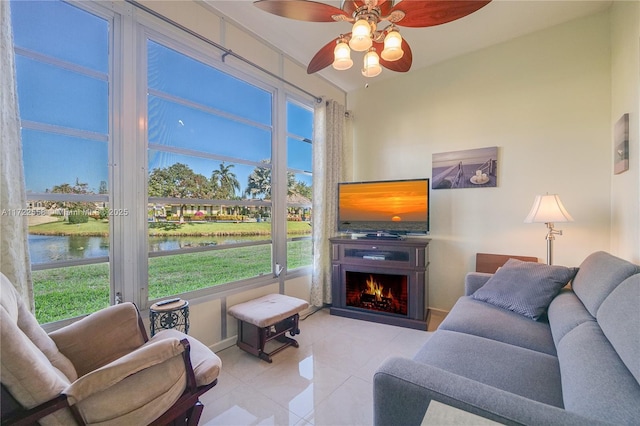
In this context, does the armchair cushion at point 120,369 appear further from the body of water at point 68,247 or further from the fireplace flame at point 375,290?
the fireplace flame at point 375,290

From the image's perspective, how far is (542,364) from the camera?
4.14 ft

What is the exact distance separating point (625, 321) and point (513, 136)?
2.40m

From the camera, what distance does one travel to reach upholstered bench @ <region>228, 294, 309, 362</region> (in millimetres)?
2182

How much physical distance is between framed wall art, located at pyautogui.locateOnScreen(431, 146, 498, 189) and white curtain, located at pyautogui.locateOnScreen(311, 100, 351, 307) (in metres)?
1.25

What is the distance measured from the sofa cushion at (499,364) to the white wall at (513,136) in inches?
53.5

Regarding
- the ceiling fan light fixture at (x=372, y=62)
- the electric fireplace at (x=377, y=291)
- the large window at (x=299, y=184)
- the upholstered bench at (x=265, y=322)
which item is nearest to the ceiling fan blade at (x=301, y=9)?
the ceiling fan light fixture at (x=372, y=62)

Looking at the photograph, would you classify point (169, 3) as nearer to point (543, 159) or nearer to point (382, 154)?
point (382, 154)

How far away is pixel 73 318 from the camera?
66.0 inches

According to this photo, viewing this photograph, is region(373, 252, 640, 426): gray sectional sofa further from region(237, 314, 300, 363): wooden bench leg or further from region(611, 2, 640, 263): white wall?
region(237, 314, 300, 363): wooden bench leg

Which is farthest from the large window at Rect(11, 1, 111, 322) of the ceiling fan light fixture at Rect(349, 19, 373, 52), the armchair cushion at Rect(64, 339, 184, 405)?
the ceiling fan light fixture at Rect(349, 19, 373, 52)

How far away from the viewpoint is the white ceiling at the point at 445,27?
7.65 ft

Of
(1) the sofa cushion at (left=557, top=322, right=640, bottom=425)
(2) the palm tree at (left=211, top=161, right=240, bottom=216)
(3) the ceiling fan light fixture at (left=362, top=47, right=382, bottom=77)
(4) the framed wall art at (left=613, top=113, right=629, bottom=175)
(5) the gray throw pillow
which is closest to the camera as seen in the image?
(1) the sofa cushion at (left=557, top=322, right=640, bottom=425)

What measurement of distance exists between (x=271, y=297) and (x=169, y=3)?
261cm

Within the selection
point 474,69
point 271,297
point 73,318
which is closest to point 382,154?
point 474,69
